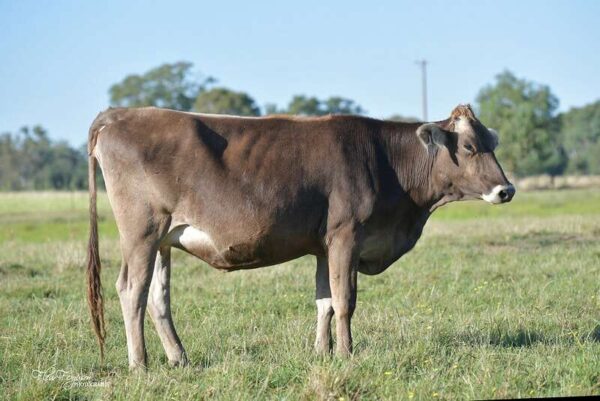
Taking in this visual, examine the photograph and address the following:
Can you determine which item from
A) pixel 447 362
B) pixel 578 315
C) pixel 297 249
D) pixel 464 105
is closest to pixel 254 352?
pixel 297 249

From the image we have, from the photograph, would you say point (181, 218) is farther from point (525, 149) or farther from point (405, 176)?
point (525, 149)

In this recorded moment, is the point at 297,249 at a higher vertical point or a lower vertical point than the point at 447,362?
higher

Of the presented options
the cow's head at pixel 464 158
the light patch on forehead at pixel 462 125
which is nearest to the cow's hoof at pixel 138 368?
the cow's head at pixel 464 158

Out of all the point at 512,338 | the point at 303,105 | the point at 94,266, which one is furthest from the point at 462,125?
the point at 303,105

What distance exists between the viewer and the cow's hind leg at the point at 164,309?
285 inches

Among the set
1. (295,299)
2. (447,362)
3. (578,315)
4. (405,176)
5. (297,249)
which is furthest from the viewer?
(295,299)

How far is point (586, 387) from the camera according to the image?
6.00 m

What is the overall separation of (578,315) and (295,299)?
10.6 ft

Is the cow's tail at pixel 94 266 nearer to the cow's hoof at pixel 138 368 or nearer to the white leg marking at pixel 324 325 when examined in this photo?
the cow's hoof at pixel 138 368

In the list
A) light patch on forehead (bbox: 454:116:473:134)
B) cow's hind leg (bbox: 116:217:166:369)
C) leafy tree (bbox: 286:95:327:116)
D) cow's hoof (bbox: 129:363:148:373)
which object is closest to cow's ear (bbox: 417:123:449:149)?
light patch on forehead (bbox: 454:116:473:134)

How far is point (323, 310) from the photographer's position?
25.3ft

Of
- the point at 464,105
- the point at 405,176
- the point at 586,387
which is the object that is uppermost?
the point at 464,105

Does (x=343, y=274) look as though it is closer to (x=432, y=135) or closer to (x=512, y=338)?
(x=432, y=135)

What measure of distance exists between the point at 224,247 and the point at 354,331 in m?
1.87
